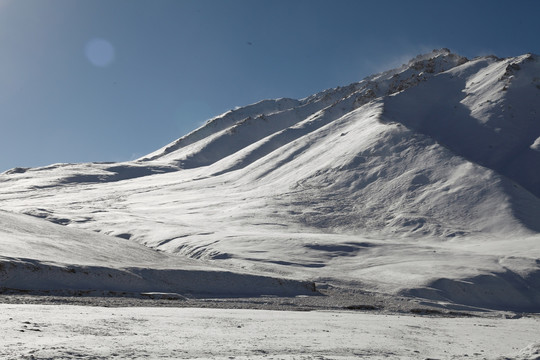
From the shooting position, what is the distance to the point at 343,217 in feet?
171

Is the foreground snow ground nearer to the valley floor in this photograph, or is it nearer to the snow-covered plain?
the valley floor

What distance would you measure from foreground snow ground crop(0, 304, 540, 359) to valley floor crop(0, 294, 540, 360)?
1 centimetres

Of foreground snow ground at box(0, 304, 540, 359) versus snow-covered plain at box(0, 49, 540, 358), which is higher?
snow-covered plain at box(0, 49, 540, 358)

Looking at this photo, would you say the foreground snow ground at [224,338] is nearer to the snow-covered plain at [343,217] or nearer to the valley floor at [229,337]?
the valley floor at [229,337]

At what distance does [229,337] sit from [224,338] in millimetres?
193

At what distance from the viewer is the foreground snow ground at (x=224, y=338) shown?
8.86 m

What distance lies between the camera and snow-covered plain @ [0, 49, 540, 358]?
26.4m

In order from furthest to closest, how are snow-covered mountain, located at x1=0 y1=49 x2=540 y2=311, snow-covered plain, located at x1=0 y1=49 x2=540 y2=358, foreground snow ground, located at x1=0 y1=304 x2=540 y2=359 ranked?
1. snow-covered mountain, located at x1=0 y1=49 x2=540 y2=311
2. snow-covered plain, located at x1=0 y1=49 x2=540 y2=358
3. foreground snow ground, located at x1=0 y1=304 x2=540 y2=359

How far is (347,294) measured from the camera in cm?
2948

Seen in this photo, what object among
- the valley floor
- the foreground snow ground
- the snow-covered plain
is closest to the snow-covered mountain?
the snow-covered plain

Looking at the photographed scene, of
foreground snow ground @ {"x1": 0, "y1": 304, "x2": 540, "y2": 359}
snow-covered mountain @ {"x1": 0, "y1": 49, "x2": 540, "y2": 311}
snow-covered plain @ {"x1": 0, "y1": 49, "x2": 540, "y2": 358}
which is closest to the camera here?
foreground snow ground @ {"x1": 0, "y1": 304, "x2": 540, "y2": 359}

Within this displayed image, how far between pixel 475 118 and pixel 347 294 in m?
51.5

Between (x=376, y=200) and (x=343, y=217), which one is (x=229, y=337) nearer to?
(x=343, y=217)

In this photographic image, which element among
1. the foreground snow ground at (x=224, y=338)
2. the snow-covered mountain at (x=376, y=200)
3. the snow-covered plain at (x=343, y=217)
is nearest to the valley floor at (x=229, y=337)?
the foreground snow ground at (x=224, y=338)
